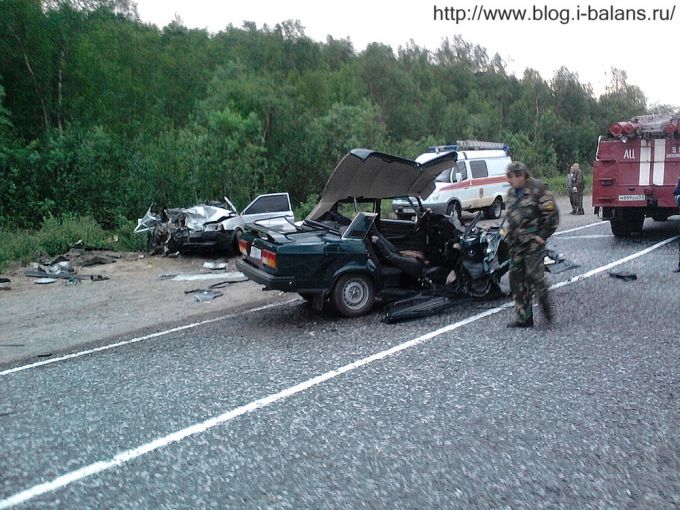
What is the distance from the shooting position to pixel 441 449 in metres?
4.30

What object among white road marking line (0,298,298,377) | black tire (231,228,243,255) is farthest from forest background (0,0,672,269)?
white road marking line (0,298,298,377)

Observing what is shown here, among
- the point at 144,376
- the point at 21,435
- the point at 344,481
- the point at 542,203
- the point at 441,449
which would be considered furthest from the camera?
the point at 542,203

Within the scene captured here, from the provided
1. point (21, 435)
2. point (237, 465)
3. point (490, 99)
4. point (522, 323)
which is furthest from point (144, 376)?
point (490, 99)

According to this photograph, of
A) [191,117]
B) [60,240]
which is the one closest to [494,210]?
[60,240]

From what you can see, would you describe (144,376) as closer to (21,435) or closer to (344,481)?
(21,435)

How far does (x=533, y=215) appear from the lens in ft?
23.5

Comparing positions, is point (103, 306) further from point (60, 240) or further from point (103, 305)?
point (60, 240)

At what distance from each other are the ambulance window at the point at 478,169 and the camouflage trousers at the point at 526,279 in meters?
13.0

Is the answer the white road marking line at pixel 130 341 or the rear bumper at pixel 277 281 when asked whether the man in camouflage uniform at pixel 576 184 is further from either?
the rear bumper at pixel 277 281

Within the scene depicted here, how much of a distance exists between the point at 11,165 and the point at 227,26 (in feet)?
180

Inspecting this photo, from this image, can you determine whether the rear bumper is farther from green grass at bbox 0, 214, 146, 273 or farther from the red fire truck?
the red fire truck

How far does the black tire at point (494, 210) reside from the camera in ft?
68.5

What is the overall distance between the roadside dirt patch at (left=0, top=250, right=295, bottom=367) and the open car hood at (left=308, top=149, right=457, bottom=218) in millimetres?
2055

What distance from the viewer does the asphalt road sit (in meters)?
3.79
